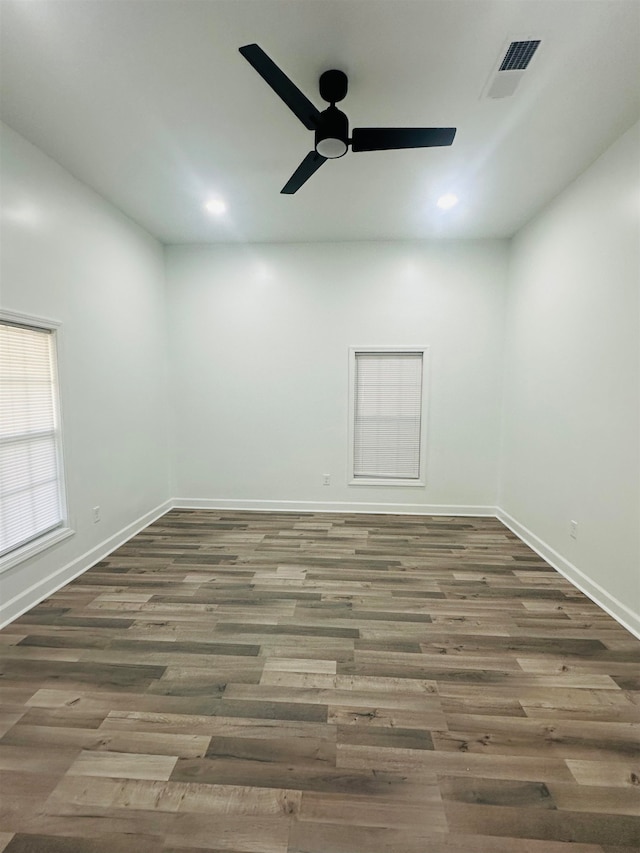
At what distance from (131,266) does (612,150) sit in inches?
166

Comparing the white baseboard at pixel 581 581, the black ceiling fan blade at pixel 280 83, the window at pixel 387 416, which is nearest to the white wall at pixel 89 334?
the black ceiling fan blade at pixel 280 83

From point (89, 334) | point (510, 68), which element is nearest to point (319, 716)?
point (89, 334)

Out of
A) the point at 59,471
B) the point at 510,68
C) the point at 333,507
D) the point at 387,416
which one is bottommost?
the point at 333,507

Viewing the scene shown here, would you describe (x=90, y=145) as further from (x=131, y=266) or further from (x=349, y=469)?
(x=349, y=469)

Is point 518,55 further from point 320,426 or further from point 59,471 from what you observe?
point 59,471

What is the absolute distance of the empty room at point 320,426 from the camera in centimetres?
145

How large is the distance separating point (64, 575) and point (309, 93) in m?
3.79

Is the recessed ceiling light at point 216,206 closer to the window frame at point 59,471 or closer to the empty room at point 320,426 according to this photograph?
the empty room at point 320,426

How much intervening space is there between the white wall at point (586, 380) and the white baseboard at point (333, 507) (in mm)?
694

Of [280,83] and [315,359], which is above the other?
[280,83]

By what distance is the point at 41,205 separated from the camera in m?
2.61

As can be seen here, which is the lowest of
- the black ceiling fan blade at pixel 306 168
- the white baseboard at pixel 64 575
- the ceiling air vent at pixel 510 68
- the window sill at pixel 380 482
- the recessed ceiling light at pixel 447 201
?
the white baseboard at pixel 64 575

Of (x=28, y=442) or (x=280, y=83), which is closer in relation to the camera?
(x=280, y=83)

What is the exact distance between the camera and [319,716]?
65.7 inches
